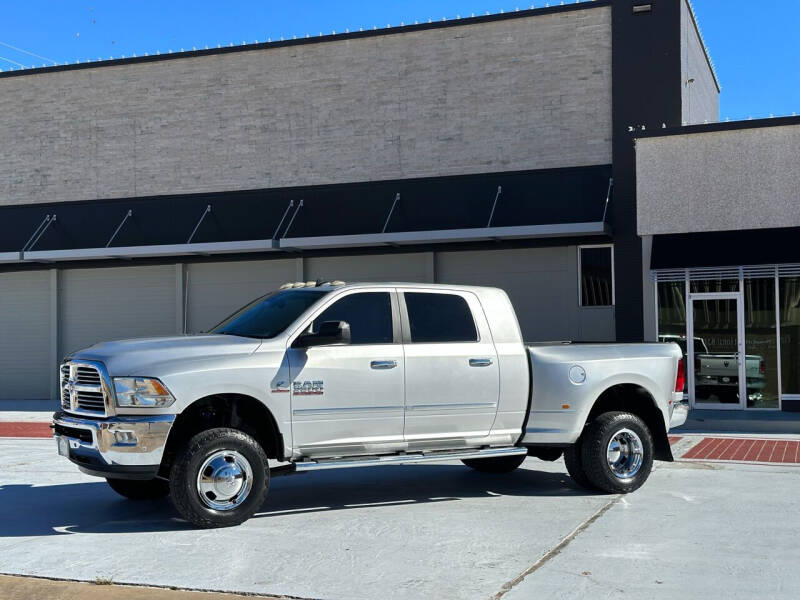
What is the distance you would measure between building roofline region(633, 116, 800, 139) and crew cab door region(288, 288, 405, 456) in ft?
40.5

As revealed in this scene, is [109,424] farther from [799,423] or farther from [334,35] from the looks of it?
[334,35]

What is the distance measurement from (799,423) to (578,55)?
9.69 m

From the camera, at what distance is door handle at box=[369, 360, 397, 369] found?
855 centimetres

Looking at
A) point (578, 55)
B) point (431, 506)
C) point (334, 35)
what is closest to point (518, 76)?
point (578, 55)

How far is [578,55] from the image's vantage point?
2172cm

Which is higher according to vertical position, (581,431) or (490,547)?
(581,431)

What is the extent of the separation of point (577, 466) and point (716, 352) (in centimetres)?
1078

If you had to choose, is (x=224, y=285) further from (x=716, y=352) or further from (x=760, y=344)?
(x=760, y=344)

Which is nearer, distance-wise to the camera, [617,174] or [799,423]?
[799,423]

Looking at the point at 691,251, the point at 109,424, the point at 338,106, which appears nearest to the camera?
the point at 109,424

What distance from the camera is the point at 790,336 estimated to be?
1889cm

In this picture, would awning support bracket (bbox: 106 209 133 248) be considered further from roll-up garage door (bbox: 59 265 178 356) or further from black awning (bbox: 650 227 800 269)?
black awning (bbox: 650 227 800 269)

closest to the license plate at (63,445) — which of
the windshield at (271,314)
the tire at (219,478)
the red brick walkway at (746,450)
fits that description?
the tire at (219,478)

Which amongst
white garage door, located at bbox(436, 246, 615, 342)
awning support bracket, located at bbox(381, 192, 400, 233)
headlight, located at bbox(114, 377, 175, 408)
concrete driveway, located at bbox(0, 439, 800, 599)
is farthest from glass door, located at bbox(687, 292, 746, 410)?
headlight, located at bbox(114, 377, 175, 408)
